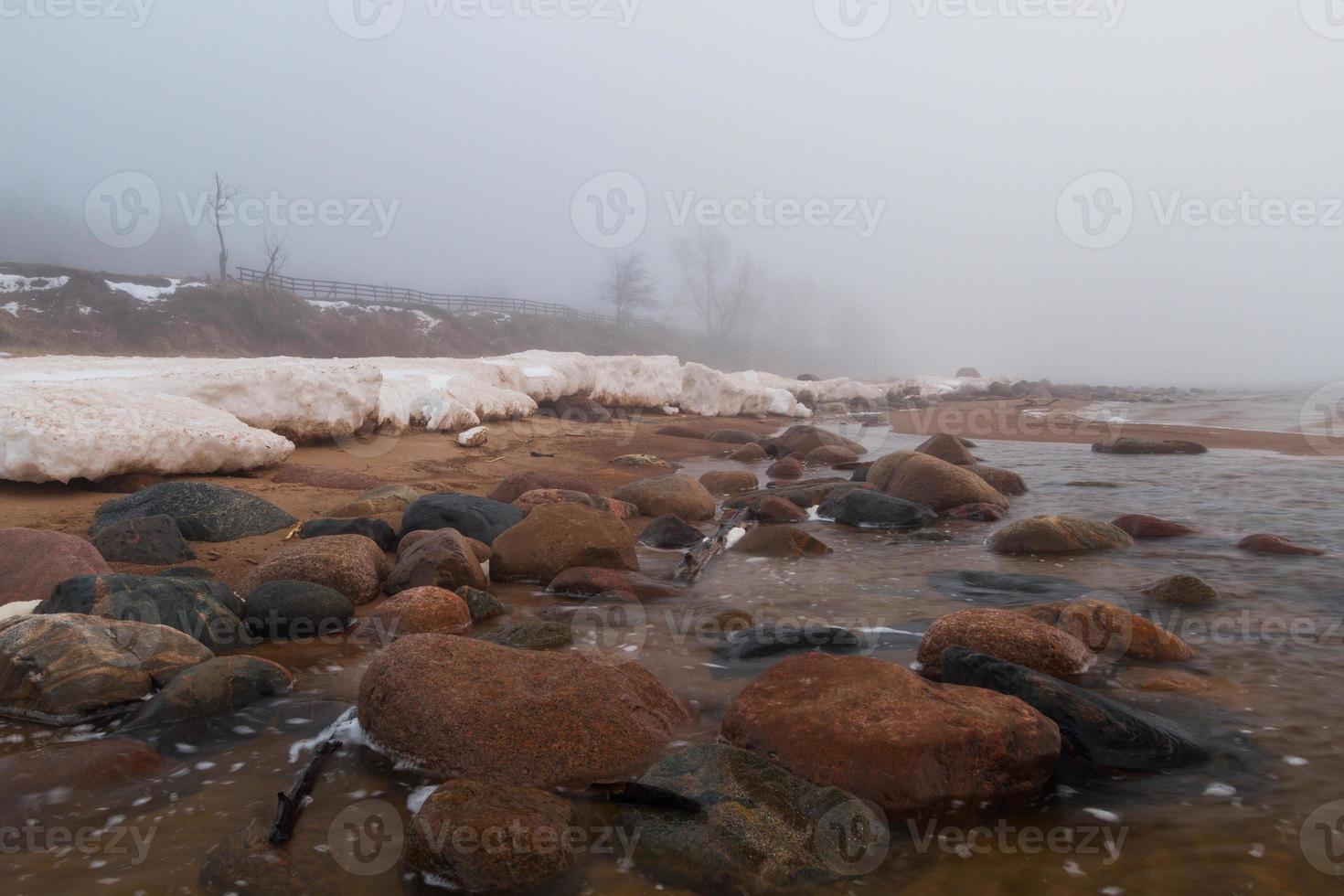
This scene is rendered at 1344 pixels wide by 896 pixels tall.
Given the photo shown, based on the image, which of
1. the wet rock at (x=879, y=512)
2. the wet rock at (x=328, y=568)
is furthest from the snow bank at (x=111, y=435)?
the wet rock at (x=879, y=512)

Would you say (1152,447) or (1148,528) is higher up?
(1152,447)

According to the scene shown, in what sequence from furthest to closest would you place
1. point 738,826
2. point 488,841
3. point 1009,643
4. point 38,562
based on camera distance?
point 38,562, point 1009,643, point 738,826, point 488,841

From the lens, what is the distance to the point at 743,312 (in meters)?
75.1

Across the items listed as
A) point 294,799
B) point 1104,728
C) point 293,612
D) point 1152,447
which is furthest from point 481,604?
point 1152,447

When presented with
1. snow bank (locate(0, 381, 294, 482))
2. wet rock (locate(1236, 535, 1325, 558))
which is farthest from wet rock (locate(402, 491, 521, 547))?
wet rock (locate(1236, 535, 1325, 558))

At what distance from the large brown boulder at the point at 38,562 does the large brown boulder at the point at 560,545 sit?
2512 mm

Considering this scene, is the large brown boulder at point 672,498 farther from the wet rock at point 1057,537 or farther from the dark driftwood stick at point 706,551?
the wet rock at point 1057,537

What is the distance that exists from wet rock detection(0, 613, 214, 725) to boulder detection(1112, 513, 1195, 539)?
726 cm

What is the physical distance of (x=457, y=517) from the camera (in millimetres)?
6445

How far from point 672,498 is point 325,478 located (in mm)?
3682

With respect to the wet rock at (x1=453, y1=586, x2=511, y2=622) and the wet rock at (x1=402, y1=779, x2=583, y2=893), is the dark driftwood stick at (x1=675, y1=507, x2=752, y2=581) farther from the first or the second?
the wet rock at (x1=402, y1=779, x2=583, y2=893)

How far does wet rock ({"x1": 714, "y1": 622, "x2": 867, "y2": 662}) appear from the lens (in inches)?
162

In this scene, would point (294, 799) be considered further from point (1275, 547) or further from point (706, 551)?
point (1275, 547)

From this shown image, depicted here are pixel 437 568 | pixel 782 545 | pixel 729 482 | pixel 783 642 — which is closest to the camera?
pixel 783 642
